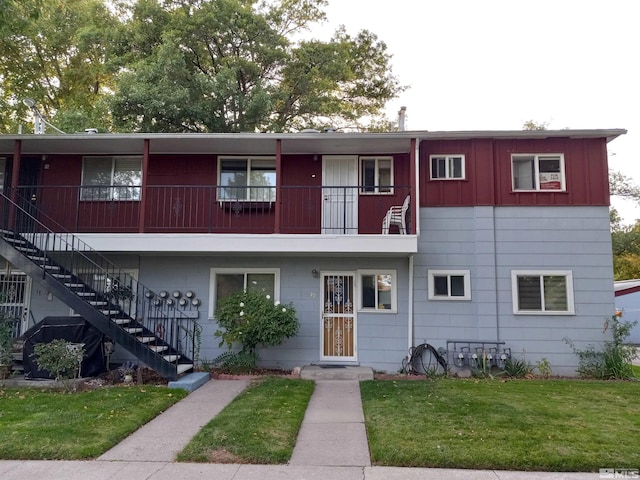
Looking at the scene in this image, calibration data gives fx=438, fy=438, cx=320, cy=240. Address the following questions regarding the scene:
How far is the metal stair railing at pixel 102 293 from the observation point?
7.85m

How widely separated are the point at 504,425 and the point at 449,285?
4327 mm

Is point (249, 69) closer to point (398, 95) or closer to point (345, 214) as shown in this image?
point (398, 95)

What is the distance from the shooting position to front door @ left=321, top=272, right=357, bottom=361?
9.52 metres

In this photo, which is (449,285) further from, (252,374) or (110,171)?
(110,171)

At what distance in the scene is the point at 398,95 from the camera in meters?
19.2

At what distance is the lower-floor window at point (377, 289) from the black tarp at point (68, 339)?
17.6ft

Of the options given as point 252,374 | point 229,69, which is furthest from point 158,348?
point 229,69

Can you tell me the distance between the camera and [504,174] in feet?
31.7

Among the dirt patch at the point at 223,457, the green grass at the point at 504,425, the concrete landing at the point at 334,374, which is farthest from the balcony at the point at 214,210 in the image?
the dirt patch at the point at 223,457

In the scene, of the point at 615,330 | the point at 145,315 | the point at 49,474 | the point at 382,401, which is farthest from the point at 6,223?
the point at 615,330

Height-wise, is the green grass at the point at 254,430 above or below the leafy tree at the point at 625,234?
below

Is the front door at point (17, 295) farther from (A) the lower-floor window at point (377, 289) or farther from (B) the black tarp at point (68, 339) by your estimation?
(A) the lower-floor window at point (377, 289)

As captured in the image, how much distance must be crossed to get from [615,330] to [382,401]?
5740 mm

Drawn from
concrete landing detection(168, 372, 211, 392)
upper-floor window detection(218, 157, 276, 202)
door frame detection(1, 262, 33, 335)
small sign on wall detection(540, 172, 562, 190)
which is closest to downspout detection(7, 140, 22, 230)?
door frame detection(1, 262, 33, 335)
